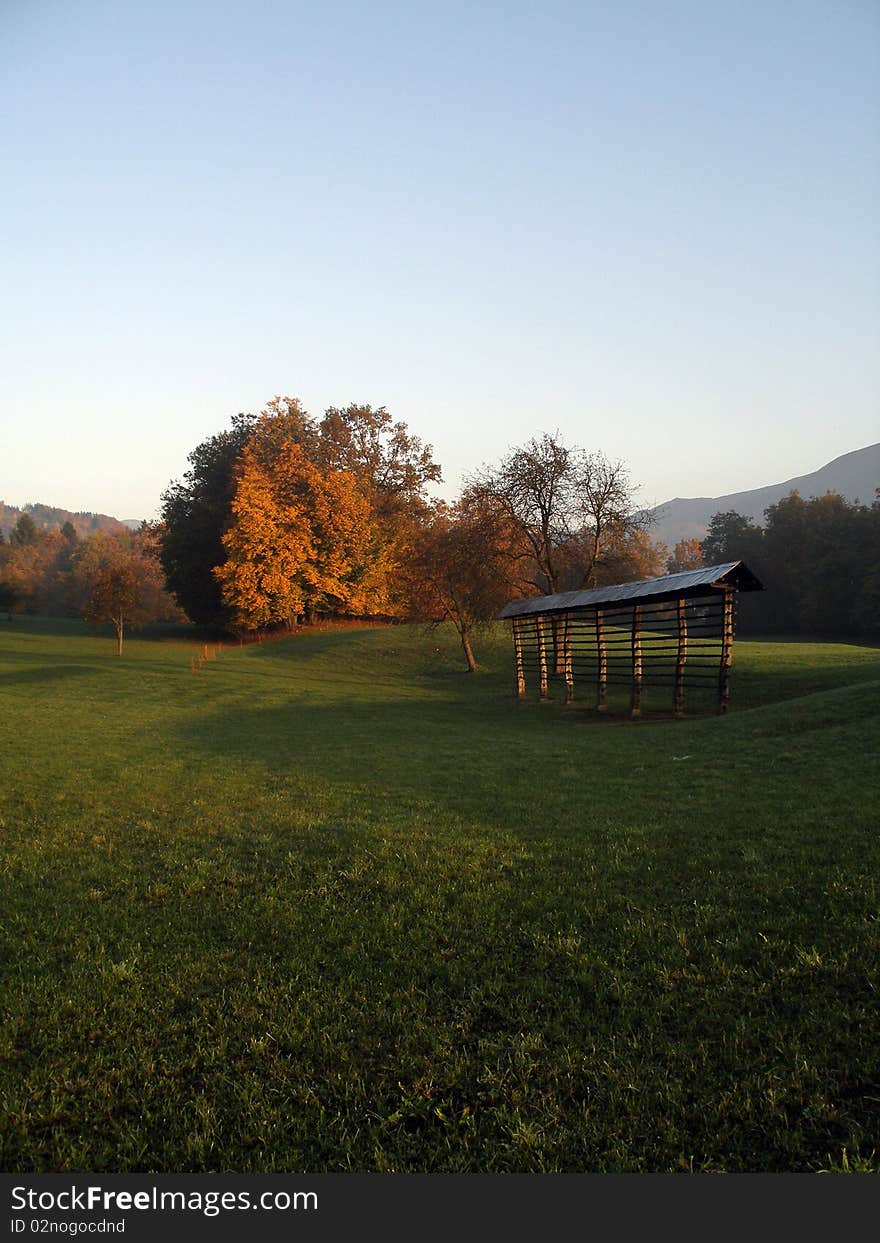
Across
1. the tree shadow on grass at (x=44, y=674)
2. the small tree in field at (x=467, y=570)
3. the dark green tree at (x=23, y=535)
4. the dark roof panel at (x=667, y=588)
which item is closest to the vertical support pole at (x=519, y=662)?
the dark roof panel at (x=667, y=588)

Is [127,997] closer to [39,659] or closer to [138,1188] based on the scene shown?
[138,1188]

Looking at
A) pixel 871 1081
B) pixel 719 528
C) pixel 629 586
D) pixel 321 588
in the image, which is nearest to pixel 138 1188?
pixel 871 1081

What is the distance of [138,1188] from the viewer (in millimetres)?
3242

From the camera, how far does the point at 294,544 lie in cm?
4981

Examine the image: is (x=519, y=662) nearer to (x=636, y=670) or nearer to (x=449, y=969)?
(x=636, y=670)

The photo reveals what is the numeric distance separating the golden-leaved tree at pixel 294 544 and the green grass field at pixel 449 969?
37.4m

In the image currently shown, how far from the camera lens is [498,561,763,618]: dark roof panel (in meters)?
19.7

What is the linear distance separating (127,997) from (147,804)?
21.7 ft

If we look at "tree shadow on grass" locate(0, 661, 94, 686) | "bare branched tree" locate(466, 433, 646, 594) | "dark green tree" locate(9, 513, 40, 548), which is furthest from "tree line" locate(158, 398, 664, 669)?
"dark green tree" locate(9, 513, 40, 548)

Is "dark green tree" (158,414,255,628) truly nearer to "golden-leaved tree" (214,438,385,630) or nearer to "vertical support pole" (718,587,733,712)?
"golden-leaved tree" (214,438,385,630)

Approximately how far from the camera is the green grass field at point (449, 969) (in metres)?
3.39

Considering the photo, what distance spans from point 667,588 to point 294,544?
116 ft

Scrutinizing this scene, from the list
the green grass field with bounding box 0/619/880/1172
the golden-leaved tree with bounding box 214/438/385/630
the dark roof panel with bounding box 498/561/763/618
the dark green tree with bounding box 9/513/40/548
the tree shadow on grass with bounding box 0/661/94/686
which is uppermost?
the dark green tree with bounding box 9/513/40/548

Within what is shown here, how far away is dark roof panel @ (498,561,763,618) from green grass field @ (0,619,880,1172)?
8.11 meters
